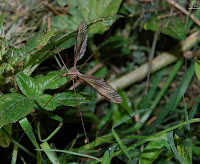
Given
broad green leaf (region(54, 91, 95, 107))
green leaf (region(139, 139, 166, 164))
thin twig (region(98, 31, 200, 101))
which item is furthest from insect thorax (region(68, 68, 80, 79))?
thin twig (region(98, 31, 200, 101))

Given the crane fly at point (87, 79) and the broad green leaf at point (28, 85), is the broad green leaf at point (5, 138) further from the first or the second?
the crane fly at point (87, 79)

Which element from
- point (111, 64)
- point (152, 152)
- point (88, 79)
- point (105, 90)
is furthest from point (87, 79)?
point (111, 64)

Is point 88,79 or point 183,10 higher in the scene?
point 183,10

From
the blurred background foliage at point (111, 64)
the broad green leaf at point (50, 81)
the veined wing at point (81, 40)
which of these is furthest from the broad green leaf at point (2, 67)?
the veined wing at point (81, 40)

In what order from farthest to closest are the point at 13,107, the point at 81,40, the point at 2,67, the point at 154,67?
the point at 154,67 → the point at 81,40 → the point at 2,67 → the point at 13,107

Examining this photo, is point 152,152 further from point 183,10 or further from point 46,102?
point 183,10
